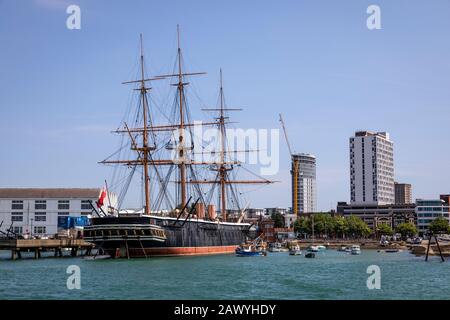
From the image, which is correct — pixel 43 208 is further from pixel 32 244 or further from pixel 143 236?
pixel 143 236

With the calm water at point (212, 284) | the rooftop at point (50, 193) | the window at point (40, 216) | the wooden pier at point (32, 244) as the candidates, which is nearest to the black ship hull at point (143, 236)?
the wooden pier at point (32, 244)

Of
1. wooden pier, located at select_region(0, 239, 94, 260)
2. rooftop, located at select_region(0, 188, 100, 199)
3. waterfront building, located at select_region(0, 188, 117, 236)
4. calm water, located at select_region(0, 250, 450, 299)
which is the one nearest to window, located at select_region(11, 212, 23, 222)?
waterfront building, located at select_region(0, 188, 117, 236)

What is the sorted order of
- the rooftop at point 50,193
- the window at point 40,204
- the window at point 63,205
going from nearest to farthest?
the window at point 40,204, the window at point 63,205, the rooftop at point 50,193

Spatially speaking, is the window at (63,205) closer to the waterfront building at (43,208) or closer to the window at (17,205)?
the waterfront building at (43,208)

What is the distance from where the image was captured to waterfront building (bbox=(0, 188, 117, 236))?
→ 18838 cm

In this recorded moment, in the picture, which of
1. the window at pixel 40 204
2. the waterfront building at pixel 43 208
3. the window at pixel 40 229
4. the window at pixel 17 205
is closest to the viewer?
the window at pixel 40 229

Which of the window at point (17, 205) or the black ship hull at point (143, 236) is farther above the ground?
the window at point (17, 205)

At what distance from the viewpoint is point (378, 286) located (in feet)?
179

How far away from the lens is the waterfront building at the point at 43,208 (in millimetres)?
188375

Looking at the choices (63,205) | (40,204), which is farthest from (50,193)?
(63,205)

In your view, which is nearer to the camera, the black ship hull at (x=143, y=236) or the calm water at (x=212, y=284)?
the calm water at (x=212, y=284)
